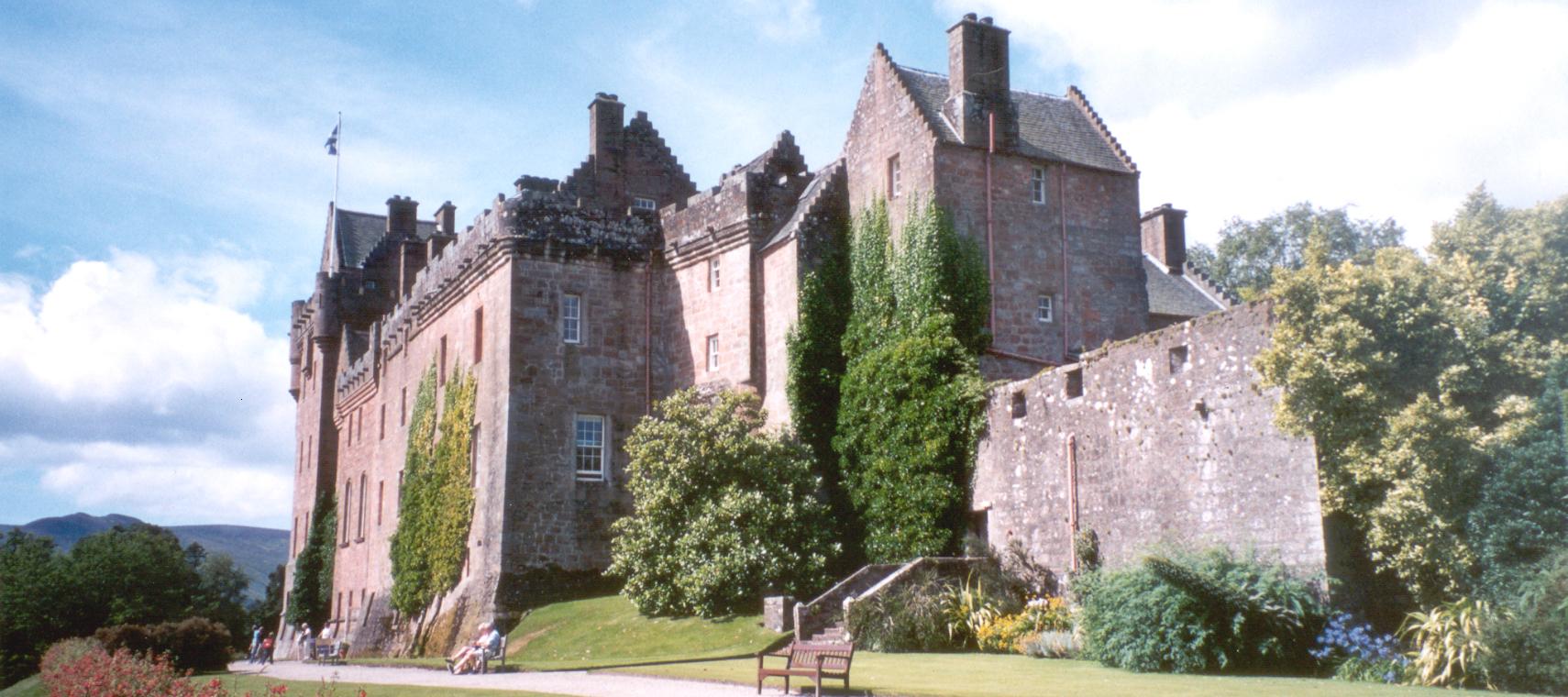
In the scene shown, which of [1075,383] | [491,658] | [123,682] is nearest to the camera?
[123,682]

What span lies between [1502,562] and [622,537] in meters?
18.5

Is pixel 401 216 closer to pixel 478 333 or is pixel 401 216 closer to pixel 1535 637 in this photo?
pixel 478 333

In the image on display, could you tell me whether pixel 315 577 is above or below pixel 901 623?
above

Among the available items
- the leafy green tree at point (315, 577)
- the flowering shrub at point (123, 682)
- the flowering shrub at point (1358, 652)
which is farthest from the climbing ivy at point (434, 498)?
the flowering shrub at point (1358, 652)

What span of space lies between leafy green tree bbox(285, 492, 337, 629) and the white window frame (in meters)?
22.3

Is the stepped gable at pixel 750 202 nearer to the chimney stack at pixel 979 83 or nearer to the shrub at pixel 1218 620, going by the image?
the chimney stack at pixel 979 83

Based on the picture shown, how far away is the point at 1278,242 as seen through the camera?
172ft

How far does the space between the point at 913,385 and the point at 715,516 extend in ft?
16.7

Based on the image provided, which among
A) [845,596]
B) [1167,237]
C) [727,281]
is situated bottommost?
[845,596]

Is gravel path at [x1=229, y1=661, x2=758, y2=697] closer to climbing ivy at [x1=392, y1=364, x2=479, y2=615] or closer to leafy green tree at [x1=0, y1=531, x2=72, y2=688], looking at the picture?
climbing ivy at [x1=392, y1=364, x2=479, y2=615]

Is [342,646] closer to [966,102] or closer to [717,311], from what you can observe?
[717,311]

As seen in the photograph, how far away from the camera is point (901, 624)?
2402 cm

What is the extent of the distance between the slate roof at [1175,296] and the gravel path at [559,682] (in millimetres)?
22770

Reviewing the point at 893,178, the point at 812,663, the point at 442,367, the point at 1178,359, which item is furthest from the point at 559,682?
the point at 442,367
